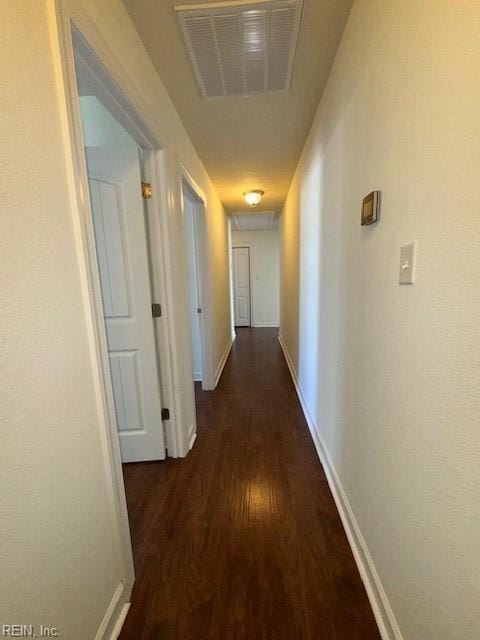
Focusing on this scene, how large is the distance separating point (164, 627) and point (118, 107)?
6.84 ft

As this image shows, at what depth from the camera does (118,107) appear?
122 cm

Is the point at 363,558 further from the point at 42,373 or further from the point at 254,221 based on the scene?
the point at 254,221

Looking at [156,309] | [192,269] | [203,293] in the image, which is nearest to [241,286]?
[192,269]

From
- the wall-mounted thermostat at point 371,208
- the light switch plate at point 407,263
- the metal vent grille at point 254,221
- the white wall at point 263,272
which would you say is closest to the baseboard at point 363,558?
the light switch plate at point 407,263

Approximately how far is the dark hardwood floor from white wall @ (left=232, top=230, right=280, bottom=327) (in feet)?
15.2

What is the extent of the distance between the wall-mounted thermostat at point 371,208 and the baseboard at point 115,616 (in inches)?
66.7

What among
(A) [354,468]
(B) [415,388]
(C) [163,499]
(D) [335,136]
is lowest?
(C) [163,499]

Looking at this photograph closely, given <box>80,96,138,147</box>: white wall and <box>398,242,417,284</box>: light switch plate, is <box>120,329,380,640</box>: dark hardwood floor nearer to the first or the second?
<box>398,242,417,284</box>: light switch plate

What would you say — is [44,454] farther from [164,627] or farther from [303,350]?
[303,350]

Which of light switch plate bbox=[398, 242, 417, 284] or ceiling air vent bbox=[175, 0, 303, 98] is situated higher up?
ceiling air vent bbox=[175, 0, 303, 98]

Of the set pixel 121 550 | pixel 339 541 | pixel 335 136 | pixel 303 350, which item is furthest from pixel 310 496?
pixel 335 136

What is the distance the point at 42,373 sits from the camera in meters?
0.73

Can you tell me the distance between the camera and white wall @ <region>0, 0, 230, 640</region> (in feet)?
2.10

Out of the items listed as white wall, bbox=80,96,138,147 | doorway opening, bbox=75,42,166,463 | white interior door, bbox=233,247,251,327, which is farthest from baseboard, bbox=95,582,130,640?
white interior door, bbox=233,247,251,327
